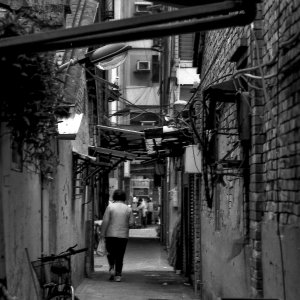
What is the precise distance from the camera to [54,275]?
7754mm

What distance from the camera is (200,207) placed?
1278 cm

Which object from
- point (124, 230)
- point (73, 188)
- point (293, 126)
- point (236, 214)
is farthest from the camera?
point (124, 230)

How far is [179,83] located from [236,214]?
11296mm

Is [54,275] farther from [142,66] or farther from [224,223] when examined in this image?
[142,66]

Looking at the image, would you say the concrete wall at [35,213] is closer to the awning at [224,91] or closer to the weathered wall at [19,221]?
the weathered wall at [19,221]

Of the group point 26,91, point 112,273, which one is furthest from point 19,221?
point 112,273

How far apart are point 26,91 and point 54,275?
9.28 ft

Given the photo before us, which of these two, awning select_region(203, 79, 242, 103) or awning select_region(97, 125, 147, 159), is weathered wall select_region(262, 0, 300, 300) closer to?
awning select_region(203, 79, 242, 103)

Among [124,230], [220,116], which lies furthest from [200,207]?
[220,116]

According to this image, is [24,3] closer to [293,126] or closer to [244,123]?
[244,123]

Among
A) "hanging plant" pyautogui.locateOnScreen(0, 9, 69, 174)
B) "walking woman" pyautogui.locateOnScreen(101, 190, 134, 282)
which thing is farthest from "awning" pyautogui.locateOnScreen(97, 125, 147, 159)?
"hanging plant" pyautogui.locateOnScreen(0, 9, 69, 174)

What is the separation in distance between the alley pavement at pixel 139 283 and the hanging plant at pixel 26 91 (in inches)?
236

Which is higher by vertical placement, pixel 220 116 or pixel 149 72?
pixel 149 72

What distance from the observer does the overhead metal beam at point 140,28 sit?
4.72 metres
